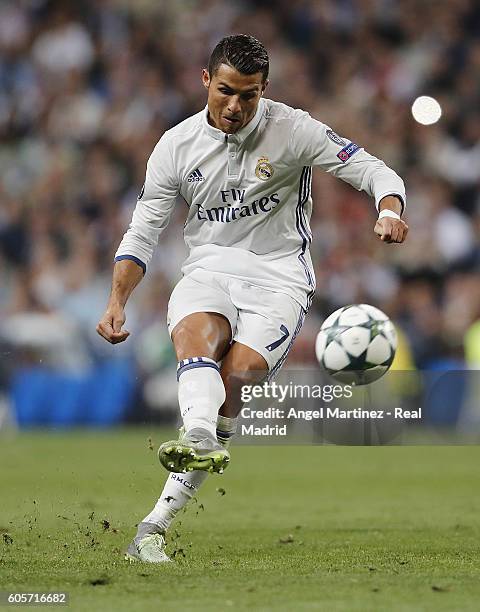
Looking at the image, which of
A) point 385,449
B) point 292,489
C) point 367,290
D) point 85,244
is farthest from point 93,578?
point 85,244

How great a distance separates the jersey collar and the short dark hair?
0.25m

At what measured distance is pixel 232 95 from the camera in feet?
17.3

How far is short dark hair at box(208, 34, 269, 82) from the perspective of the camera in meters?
5.18

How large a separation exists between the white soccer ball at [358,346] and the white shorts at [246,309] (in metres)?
1.09

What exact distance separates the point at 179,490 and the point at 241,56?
1.98 m

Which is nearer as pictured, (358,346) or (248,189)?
(248,189)

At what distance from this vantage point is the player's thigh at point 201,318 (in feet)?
17.1

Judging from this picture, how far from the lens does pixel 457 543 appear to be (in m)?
5.97

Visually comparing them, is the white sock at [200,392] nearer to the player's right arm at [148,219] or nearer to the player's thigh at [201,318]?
the player's thigh at [201,318]

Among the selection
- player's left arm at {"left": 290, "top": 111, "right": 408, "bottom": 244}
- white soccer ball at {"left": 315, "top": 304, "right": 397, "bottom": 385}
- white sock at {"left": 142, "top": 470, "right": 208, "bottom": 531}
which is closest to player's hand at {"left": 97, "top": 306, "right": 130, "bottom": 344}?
white sock at {"left": 142, "top": 470, "right": 208, "bottom": 531}

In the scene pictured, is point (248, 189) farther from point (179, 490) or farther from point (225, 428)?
point (179, 490)

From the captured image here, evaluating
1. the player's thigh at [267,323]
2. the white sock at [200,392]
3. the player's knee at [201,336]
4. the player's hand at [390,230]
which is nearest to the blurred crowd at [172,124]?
the player's thigh at [267,323]

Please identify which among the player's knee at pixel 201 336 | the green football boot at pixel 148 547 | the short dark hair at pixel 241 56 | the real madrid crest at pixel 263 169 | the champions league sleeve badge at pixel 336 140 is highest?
the short dark hair at pixel 241 56

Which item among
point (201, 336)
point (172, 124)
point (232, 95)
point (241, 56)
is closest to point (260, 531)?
point (201, 336)
